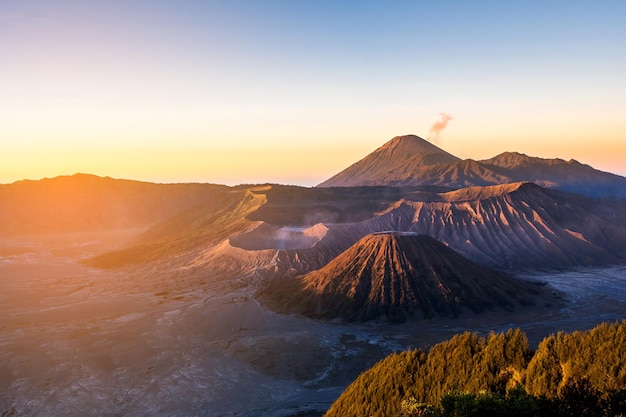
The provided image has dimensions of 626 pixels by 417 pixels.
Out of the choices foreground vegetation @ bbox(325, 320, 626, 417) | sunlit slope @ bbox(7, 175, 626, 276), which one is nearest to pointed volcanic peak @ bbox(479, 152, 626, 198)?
sunlit slope @ bbox(7, 175, 626, 276)

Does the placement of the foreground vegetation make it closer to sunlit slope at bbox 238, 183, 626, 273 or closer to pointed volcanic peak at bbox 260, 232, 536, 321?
pointed volcanic peak at bbox 260, 232, 536, 321

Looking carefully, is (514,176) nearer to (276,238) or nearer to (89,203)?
(276,238)

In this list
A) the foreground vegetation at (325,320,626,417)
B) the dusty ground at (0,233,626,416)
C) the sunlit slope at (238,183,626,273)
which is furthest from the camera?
the sunlit slope at (238,183,626,273)

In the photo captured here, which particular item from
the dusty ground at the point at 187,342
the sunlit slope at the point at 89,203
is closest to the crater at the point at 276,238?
the dusty ground at the point at 187,342

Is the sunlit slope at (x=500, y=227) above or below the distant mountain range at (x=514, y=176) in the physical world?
below

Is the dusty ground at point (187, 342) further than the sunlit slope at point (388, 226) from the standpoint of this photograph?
No

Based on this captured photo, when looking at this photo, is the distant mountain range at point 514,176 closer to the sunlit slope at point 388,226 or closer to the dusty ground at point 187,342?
the sunlit slope at point 388,226
